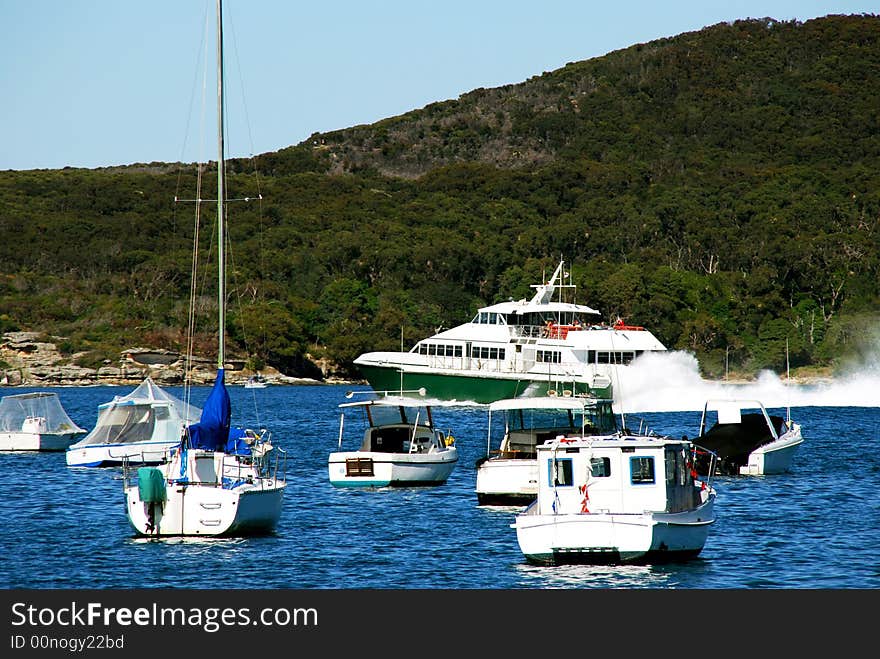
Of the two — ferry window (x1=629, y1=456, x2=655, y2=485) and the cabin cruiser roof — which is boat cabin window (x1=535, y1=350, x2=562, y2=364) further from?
ferry window (x1=629, y1=456, x2=655, y2=485)

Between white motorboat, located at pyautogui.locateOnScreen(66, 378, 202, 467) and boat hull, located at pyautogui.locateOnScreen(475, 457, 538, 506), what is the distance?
19.6 m

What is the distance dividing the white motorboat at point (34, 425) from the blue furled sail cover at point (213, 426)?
30.9 meters

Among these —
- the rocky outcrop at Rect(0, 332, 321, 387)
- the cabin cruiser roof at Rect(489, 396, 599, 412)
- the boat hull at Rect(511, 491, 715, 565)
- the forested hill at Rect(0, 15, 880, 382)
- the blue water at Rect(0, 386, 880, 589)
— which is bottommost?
the blue water at Rect(0, 386, 880, 589)

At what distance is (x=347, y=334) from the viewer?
503ft

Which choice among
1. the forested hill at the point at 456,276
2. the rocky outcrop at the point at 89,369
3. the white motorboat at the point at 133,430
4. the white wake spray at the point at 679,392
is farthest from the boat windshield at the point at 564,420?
the rocky outcrop at the point at 89,369

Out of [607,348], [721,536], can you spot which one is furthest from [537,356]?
[721,536]

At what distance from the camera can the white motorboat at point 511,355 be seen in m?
92.9

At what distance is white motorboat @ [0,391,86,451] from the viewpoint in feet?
209

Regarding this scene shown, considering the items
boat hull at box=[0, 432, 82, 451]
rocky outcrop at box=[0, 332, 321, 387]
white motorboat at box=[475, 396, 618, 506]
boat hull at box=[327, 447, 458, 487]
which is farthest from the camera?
rocky outcrop at box=[0, 332, 321, 387]

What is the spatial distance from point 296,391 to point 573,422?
89460mm

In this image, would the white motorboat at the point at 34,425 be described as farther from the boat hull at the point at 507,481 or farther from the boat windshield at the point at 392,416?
the boat hull at the point at 507,481

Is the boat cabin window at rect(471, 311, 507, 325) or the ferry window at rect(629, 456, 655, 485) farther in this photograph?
the boat cabin window at rect(471, 311, 507, 325)

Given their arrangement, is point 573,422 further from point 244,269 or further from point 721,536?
point 244,269

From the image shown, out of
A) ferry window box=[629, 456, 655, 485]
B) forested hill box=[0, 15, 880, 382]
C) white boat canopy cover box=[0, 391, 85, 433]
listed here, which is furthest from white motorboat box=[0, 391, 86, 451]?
forested hill box=[0, 15, 880, 382]
